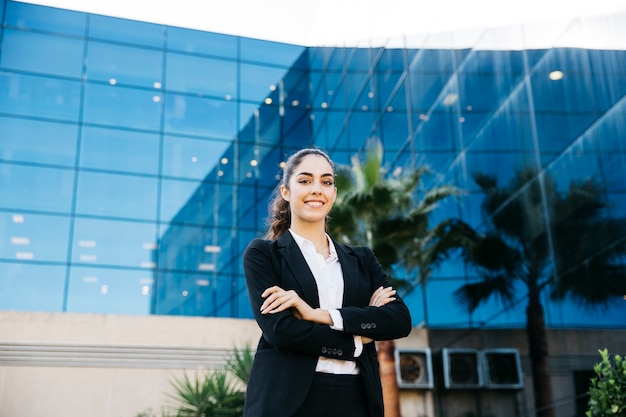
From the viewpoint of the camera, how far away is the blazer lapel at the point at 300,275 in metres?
2.45

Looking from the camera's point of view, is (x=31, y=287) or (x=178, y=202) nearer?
(x=31, y=287)

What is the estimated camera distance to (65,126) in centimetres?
2258

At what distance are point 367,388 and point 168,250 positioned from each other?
2061 centimetres

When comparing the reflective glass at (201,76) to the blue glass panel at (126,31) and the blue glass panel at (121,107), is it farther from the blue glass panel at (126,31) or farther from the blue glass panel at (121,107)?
the blue glass panel at (121,107)

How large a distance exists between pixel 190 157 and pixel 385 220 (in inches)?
461

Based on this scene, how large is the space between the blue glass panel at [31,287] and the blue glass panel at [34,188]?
188 cm

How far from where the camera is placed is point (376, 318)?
2.40m

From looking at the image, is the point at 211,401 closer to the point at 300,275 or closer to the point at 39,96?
the point at 300,275

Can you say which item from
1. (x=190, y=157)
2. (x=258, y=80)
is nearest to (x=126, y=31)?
(x=258, y=80)

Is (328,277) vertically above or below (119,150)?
below

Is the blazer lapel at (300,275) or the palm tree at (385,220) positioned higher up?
the palm tree at (385,220)

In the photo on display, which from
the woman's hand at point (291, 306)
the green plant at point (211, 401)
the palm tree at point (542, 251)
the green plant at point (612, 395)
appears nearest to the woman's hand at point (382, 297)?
the woman's hand at point (291, 306)

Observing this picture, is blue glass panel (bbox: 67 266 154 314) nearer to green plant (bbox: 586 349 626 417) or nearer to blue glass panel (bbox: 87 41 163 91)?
blue glass panel (bbox: 87 41 163 91)

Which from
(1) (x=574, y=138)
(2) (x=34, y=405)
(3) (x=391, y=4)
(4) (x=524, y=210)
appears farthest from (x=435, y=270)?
(2) (x=34, y=405)
